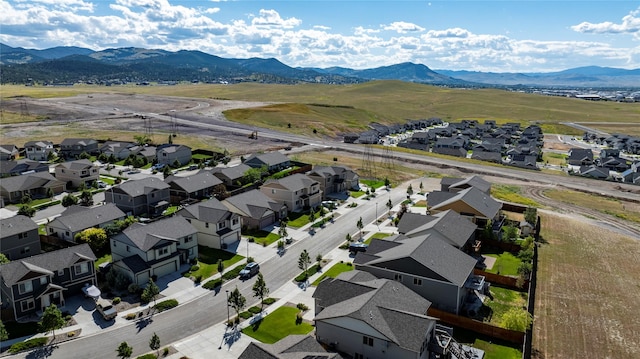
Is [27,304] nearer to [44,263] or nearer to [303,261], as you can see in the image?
[44,263]

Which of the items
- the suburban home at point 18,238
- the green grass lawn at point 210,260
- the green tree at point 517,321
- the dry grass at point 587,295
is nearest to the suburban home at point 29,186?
the suburban home at point 18,238

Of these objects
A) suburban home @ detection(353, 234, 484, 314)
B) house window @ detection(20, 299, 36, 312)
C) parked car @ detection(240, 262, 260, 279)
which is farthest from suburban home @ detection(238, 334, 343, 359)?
house window @ detection(20, 299, 36, 312)

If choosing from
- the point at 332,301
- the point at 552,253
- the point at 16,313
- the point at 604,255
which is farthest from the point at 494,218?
the point at 16,313

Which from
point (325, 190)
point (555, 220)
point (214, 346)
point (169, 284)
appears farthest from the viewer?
point (325, 190)

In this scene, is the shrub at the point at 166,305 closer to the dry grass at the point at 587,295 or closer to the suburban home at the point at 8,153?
the dry grass at the point at 587,295

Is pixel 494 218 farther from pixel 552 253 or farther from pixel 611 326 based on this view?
pixel 611 326

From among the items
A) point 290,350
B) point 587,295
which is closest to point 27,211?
point 290,350
